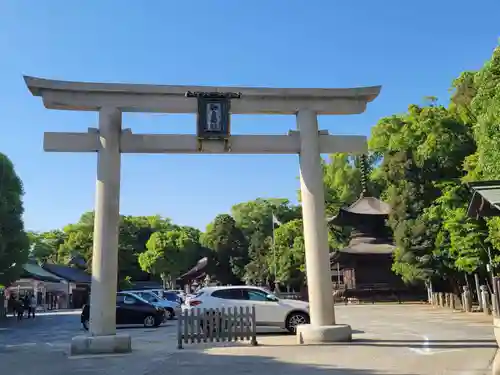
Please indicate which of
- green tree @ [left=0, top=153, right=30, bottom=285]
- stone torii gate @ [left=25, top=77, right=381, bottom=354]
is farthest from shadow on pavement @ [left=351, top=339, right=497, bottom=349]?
green tree @ [left=0, top=153, right=30, bottom=285]

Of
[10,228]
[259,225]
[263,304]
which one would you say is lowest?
[263,304]

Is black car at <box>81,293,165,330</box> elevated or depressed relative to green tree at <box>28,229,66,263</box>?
depressed

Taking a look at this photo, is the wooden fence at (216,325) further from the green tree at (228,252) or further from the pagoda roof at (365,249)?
the green tree at (228,252)

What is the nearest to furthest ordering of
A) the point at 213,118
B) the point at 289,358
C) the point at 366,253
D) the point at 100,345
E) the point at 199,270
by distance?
the point at 289,358
the point at 100,345
the point at 213,118
the point at 366,253
the point at 199,270

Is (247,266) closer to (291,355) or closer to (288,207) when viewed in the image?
(288,207)

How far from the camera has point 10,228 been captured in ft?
101

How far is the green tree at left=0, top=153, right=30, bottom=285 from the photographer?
30.2 m

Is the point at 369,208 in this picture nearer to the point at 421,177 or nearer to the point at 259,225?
the point at 421,177

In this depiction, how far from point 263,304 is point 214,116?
6.14 meters

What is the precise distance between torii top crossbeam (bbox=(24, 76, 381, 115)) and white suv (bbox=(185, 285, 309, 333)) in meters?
5.94

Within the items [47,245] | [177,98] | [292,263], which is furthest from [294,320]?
[47,245]

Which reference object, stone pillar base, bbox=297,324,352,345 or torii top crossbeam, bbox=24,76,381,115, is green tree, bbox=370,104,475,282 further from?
stone pillar base, bbox=297,324,352,345

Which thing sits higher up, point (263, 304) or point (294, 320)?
point (263, 304)

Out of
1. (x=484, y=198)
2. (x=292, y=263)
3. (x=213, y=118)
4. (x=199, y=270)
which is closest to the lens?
(x=484, y=198)
